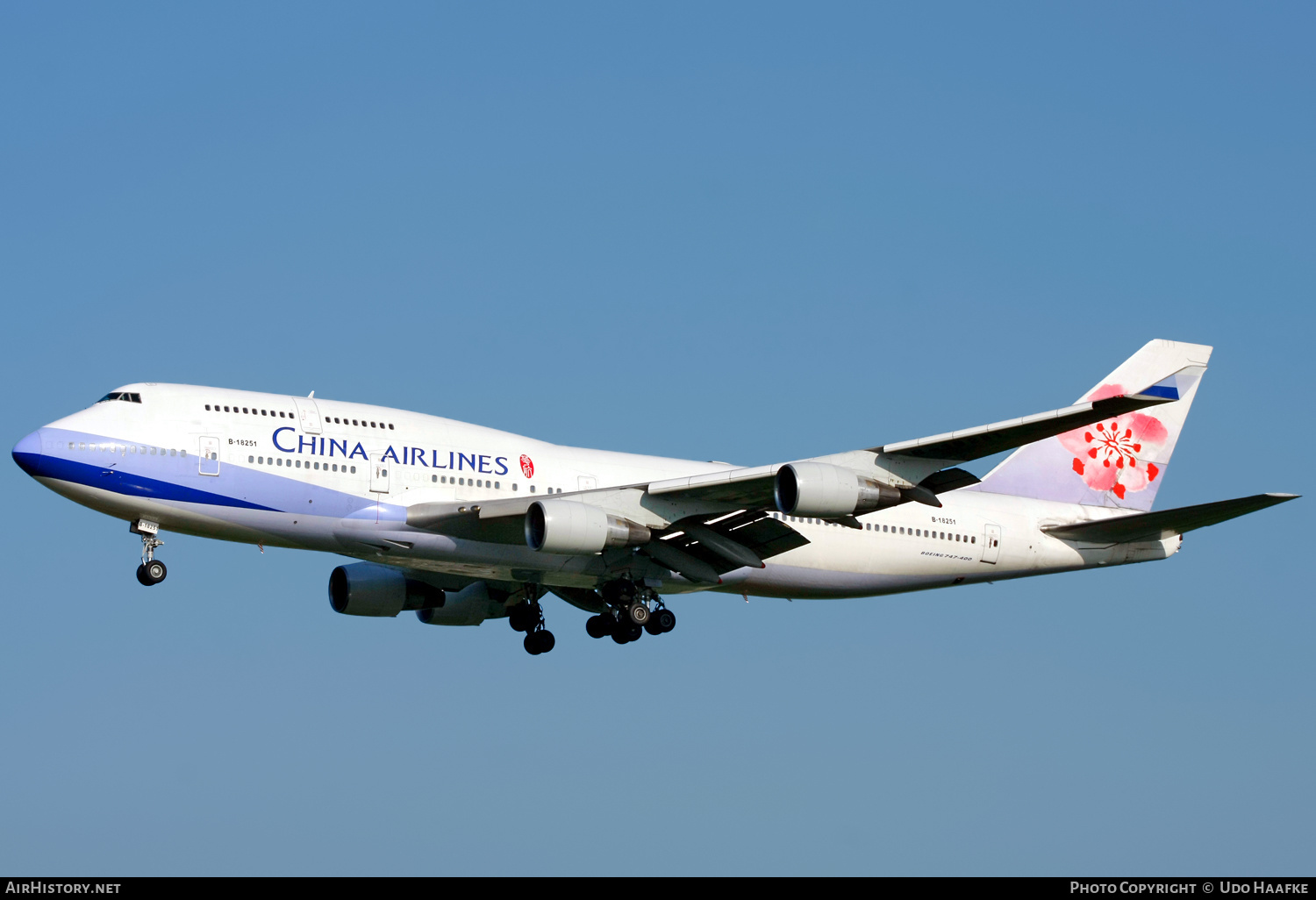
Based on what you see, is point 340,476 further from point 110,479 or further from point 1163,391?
point 1163,391

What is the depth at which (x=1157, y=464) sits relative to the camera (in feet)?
155

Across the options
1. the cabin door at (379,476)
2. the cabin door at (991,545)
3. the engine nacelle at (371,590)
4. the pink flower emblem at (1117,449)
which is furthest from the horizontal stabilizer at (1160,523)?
the cabin door at (379,476)

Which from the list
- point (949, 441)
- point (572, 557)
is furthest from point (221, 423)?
point (949, 441)

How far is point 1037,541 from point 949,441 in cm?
963

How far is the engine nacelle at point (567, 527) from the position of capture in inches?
Result: 1438

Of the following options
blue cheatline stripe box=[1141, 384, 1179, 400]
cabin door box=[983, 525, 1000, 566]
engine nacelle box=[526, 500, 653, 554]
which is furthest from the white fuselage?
blue cheatline stripe box=[1141, 384, 1179, 400]

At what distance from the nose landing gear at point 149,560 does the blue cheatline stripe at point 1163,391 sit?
21969 millimetres

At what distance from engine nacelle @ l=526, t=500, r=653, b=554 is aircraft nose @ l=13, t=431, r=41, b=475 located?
1069cm

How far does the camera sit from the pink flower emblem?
4656cm

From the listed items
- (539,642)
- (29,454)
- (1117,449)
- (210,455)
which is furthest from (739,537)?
(29,454)

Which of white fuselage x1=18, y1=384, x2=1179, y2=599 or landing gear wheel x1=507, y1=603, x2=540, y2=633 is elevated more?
white fuselage x1=18, y1=384, x2=1179, y2=599

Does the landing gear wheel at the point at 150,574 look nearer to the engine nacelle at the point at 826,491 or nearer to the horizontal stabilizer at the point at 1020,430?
the engine nacelle at the point at 826,491

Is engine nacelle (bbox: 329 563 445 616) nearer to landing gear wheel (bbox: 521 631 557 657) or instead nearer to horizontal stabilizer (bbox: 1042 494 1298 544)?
landing gear wheel (bbox: 521 631 557 657)
